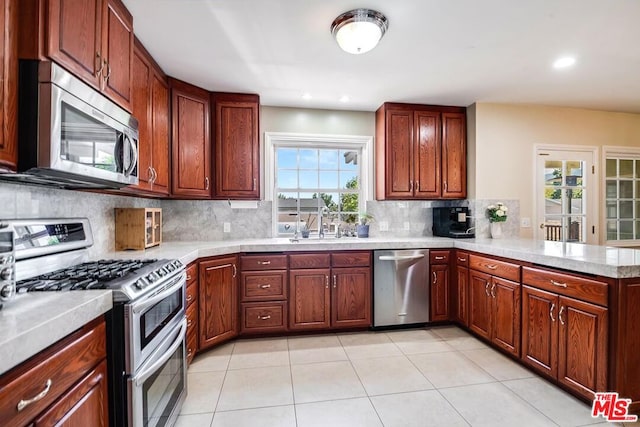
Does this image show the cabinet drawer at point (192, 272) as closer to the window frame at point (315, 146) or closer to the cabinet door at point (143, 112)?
the cabinet door at point (143, 112)

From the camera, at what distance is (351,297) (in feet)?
10.0

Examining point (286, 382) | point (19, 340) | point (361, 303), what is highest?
point (19, 340)

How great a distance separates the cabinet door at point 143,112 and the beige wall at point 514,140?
3.28 metres

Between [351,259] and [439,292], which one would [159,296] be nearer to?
[351,259]

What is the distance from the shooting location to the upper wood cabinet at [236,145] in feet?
10.2

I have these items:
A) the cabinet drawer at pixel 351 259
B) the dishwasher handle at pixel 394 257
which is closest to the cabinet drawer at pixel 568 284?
the dishwasher handle at pixel 394 257

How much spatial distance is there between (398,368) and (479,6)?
8.37 ft

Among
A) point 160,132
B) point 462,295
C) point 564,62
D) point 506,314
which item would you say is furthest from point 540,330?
point 160,132

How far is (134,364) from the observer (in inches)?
49.2

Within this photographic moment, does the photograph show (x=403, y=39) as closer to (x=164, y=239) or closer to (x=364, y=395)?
(x=364, y=395)

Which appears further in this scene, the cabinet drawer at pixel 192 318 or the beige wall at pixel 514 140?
the beige wall at pixel 514 140

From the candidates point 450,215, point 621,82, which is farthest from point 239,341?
point 621,82

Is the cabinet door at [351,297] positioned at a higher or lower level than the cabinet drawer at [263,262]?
lower

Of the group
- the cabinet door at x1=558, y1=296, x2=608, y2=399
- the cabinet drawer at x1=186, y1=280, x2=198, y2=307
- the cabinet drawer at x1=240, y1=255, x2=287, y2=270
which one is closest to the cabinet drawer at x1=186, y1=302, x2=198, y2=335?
the cabinet drawer at x1=186, y1=280, x2=198, y2=307
